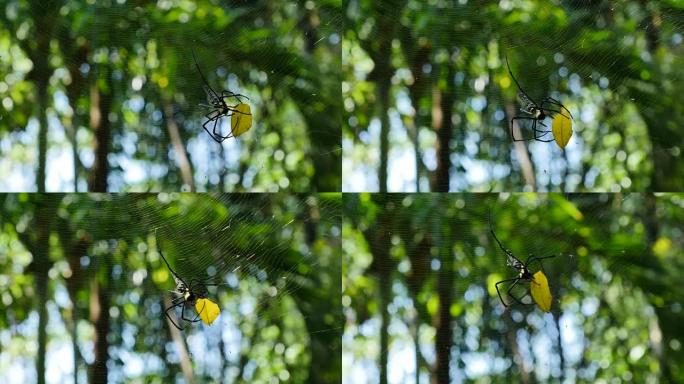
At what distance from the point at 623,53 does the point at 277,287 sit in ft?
3.16

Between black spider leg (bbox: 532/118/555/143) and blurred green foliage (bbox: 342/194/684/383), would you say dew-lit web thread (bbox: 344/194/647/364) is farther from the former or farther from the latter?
black spider leg (bbox: 532/118/555/143)

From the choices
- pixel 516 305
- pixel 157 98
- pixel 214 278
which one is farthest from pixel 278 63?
pixel 516 305

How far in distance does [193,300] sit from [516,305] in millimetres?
727

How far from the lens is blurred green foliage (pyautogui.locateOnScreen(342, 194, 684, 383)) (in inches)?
73.1

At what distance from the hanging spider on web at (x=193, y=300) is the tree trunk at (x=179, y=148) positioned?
14 cm

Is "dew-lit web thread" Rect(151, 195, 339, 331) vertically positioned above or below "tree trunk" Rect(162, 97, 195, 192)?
below

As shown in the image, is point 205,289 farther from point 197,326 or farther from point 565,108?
point 565,108

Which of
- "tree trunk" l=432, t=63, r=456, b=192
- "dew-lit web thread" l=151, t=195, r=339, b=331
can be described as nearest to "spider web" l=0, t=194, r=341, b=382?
"dew-lit web thread" l=151, t=195, r=339, b=331

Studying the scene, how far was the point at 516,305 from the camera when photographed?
1.85 m

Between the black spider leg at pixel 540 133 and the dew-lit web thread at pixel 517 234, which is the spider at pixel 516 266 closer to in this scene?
the dew-lit web thread at pixel 517 234

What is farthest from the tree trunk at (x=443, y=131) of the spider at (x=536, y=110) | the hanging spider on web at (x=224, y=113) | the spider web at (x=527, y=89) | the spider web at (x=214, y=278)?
the hanging spider on web at (x=224, y=113)

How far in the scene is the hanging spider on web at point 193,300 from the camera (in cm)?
183

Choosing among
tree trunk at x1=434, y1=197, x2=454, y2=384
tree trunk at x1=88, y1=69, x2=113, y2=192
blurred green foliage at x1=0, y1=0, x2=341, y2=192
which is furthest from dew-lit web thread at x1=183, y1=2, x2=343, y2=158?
tree trunk at x1=434, y1=197, x2=454, y2=384

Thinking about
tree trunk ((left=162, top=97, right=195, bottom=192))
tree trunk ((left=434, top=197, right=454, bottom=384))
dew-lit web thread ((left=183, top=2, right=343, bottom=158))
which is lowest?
tree trunk ((left=434, top=197, right=454, bottom=384))
